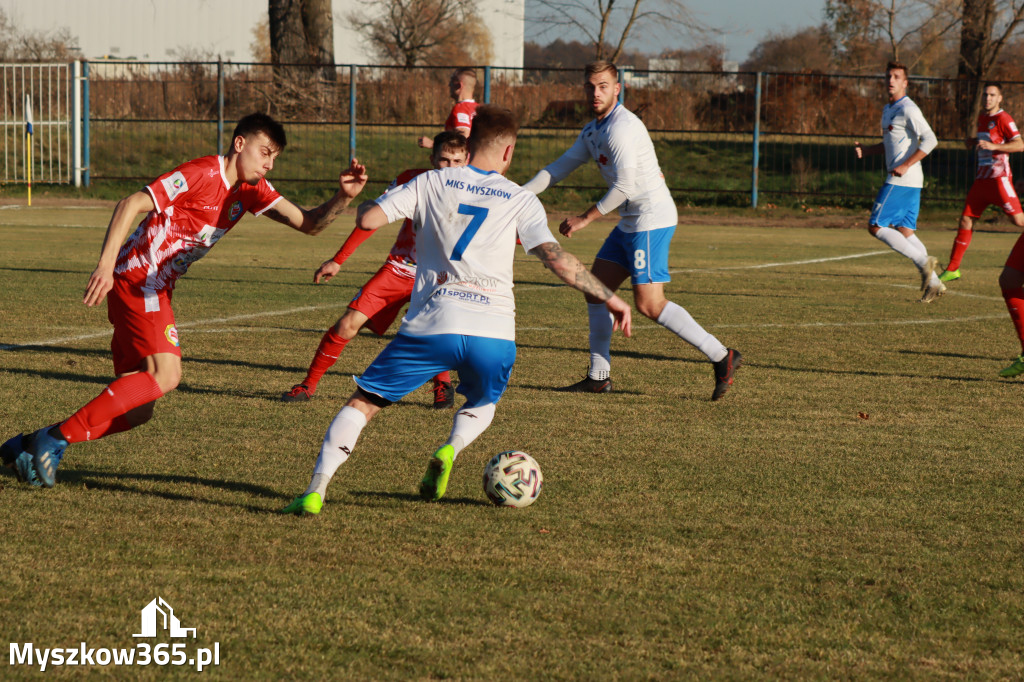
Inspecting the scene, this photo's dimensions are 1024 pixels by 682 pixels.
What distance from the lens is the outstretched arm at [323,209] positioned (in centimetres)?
547

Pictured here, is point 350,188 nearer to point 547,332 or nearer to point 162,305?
point 162,305

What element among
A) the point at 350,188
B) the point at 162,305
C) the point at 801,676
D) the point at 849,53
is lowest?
the point at 801,676

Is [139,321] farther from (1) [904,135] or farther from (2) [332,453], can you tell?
(1) [904,135]

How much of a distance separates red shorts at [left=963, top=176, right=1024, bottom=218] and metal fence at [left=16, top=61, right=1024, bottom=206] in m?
12.4

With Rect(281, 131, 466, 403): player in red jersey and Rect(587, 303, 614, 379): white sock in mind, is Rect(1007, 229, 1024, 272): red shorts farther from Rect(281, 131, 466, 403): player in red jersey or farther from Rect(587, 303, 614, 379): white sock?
Rect(281, 131, 466, 403): player in red jersey

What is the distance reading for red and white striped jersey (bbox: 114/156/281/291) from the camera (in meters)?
5.13

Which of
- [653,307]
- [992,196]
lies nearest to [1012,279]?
[653,307]

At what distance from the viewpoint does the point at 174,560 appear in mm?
4109

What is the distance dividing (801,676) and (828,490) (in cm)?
212

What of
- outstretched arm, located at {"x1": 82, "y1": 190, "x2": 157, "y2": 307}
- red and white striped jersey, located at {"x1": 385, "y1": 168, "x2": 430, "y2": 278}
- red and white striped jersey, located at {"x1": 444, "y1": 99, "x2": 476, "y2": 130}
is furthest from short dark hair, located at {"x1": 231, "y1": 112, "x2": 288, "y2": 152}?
red and white striped jersey, located at {"x1": 444, "y1": 99, "x2": 476, "y2": 130}

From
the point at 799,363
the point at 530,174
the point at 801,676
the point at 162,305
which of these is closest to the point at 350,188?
the point at 162,305

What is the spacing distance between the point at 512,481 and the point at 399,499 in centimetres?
50

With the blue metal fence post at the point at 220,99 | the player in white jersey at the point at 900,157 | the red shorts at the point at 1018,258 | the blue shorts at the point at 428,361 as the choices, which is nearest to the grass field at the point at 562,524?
the blue shorts at the point at 428,361

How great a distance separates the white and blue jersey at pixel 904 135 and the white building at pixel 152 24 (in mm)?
45170
